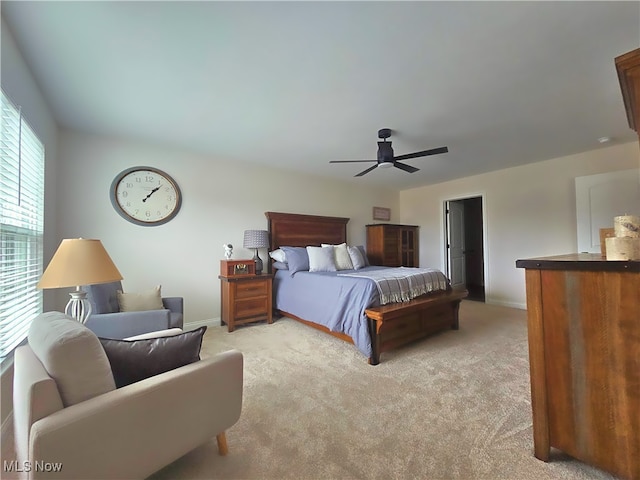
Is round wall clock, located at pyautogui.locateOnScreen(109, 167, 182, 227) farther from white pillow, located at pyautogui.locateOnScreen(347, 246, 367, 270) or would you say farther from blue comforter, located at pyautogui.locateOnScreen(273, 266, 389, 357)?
white pillow, located at pyautogui.locateOnScreen(347, 246, 367, 270)

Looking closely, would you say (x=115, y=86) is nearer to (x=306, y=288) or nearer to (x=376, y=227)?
(x=306, y=288)

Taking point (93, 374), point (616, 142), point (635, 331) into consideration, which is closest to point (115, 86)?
point (93, 374)

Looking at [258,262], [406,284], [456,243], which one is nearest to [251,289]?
[258,262]

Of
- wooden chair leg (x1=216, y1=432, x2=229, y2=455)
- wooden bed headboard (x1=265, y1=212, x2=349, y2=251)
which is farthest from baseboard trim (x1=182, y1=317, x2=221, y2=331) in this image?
wooden chair leg (x1=216, y1=432, x2=229, y2=455)

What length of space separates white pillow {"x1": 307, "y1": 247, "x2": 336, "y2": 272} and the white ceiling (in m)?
1.56

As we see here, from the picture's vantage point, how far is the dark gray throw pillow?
1.18m

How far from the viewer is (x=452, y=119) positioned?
2.73m

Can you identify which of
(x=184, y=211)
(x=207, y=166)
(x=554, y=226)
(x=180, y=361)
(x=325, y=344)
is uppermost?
(x=207, y=166)

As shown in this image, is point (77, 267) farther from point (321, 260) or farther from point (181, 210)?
point (321, 260)

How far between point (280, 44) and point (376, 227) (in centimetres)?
406

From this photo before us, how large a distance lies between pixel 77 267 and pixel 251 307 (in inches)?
93.9

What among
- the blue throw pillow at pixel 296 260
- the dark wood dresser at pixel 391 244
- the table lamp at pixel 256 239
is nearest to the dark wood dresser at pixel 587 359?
the blue throw pillow at pixel 296 260

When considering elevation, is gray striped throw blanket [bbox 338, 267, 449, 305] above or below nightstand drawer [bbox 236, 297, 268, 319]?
above

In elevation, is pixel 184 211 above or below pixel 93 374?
above
